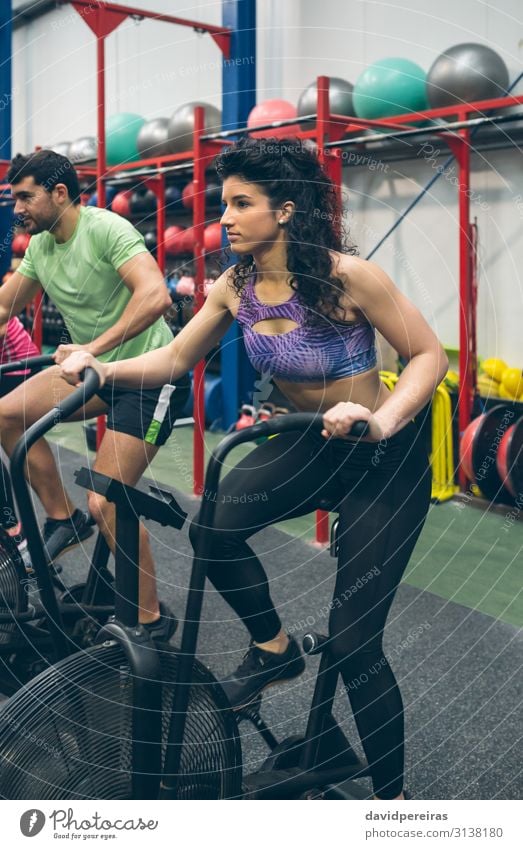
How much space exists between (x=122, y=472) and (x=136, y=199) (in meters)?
6.00

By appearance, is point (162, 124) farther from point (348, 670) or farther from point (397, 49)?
point (348, 670)

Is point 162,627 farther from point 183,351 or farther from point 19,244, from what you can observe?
point 19,244

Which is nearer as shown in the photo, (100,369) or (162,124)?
(100,369)

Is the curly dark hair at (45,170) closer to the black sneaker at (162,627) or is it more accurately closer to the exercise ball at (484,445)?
the black sneaker at (162,627)

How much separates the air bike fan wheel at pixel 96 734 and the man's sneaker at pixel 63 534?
1367 millimetres

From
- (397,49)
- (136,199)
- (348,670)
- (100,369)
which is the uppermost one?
(397,49)

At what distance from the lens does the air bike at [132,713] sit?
1.69 metres

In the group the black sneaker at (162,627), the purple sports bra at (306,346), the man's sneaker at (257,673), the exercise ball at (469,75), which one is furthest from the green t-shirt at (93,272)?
the exercise ball at (469,75)

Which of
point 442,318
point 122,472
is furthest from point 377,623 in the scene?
point 442,318

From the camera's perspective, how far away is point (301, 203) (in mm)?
1972

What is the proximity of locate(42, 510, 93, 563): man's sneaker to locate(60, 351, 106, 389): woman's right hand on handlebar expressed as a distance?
140 centimetres

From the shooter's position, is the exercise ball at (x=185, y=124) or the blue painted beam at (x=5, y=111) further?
the blue painted beam at (x=5, y=111)
